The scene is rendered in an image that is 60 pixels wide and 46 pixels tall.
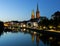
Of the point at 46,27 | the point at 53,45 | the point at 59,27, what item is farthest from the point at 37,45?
the point at 46,27

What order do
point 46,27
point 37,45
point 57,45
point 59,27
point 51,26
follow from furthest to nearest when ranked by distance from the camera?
1. point 46,27
2. point 51,26
3. point 59,27
4. point 37,45
5. point 57,45

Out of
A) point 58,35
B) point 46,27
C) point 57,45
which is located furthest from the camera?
point 46,27

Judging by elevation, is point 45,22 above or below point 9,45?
above

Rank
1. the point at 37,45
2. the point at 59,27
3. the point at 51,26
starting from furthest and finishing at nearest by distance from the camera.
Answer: the point at 51,26
the point at 59,27
the point at 37,45

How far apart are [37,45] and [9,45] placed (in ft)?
20.7

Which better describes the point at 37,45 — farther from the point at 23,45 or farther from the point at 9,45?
the point at 9,45

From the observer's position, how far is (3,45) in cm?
4197

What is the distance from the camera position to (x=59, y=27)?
236 feet

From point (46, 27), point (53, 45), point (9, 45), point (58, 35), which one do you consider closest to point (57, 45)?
point (53, 45)

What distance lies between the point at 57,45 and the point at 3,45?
1216cm

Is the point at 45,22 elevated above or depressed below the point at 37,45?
above

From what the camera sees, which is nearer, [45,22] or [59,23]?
[59,23]

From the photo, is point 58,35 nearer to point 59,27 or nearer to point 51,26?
point 59,27

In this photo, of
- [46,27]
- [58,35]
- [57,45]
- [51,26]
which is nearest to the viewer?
[57,45]
